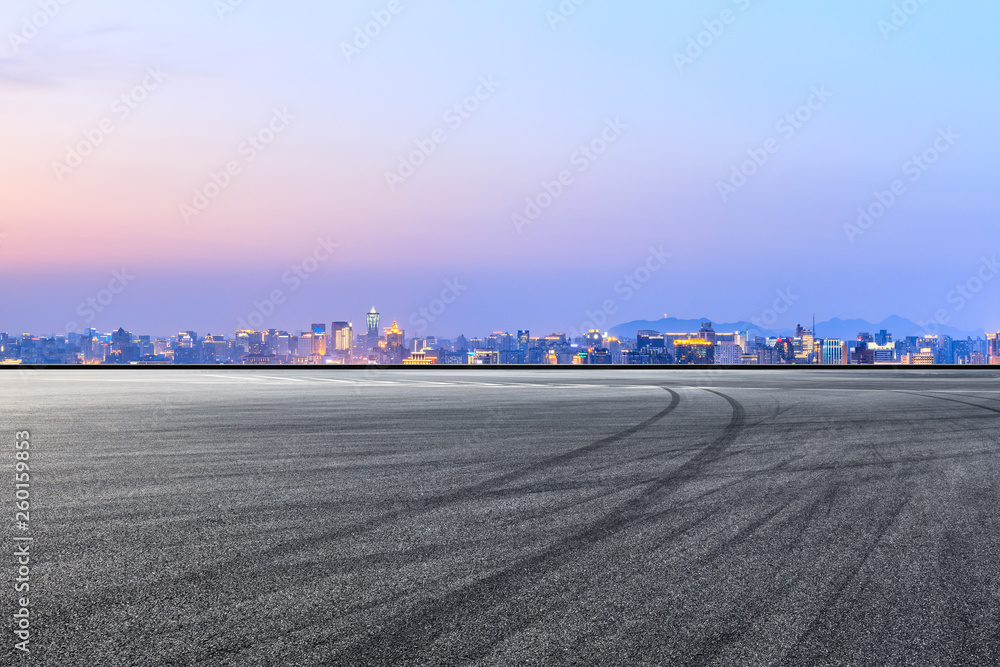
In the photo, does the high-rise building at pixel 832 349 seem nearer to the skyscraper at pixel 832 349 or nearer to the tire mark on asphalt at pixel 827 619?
the skyscraper at pixel 832 349

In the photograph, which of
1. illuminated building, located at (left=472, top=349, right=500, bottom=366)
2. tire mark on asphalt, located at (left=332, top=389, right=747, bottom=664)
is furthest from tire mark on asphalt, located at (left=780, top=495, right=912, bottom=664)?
illuminated building, located at (left=472, top=349, right=500, bottom=366)

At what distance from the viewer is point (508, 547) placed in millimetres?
6352

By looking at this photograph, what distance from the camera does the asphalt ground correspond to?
4438 mm

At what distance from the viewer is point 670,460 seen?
1096 centimetres

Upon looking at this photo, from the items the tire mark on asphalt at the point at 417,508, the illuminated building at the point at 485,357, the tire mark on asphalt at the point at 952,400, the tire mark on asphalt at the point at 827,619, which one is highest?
the illuminated building at the point at 485,357

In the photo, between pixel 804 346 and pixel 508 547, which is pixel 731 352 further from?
pixel 508 547

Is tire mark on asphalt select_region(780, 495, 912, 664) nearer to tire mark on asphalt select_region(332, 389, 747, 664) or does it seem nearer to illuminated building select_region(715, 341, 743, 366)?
tire mark on asphalt select_region(332, 389, 747, 664)

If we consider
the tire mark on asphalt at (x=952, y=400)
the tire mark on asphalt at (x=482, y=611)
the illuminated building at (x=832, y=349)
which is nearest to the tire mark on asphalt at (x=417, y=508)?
the tire mark on asphalt at (x=482, y=611)

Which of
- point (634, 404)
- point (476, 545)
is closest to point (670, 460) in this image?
point (476, 545)

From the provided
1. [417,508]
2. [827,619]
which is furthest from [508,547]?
[827,619]

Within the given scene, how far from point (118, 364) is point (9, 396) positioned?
80.7 ft

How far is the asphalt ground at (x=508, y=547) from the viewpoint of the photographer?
4.44 meters

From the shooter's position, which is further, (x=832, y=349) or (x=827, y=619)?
(x=832, y=349)

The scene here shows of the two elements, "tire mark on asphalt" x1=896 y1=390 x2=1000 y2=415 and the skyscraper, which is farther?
the skyscraper
